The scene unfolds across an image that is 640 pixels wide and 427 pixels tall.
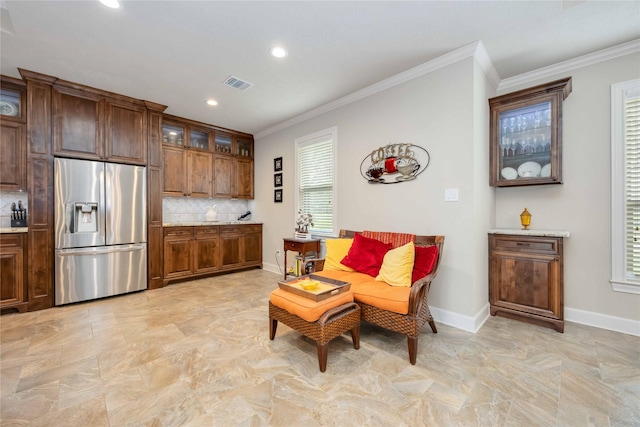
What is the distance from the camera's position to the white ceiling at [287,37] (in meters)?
2.15

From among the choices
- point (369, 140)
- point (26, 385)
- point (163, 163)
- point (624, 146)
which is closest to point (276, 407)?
point (26, 385)

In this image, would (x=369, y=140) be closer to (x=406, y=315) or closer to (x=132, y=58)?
(x=406, y=315)

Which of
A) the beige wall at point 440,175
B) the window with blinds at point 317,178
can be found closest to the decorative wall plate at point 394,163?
the beige wall at point 440,175

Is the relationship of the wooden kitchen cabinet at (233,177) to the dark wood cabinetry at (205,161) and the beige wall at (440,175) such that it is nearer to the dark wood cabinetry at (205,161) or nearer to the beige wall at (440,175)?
the dark wood cabinetry at (205,161)

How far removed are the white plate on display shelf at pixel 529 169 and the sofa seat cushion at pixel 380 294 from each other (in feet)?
6.22

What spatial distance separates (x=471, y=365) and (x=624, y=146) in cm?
259

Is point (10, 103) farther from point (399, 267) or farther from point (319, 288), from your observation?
point (399, 267)

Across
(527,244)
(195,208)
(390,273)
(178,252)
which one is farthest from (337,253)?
(195,208)

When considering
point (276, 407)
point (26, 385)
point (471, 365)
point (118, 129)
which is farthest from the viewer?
point (118, 129)

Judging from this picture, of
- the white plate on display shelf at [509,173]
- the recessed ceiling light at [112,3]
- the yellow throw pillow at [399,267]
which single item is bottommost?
the yellow throw pillow at [399,267]

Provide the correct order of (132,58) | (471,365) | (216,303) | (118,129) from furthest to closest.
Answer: (118,129) < (216,303) < (132,58) < (471,365)

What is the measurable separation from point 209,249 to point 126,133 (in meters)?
2.15

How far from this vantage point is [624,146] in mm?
2578

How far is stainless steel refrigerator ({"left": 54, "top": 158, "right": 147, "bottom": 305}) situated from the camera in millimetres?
3354
